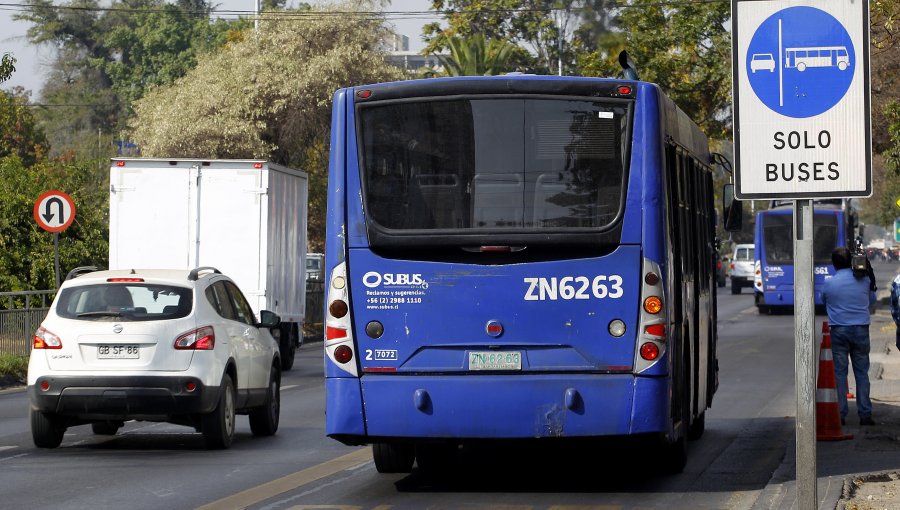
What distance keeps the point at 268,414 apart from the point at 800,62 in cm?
924

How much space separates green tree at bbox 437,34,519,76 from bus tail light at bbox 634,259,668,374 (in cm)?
4247

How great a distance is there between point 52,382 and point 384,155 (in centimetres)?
450

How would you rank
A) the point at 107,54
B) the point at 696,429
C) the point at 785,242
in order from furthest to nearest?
the point at 107,54
the point at 785,242
the point at 696,429

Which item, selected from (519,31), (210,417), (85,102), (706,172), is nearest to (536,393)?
(210,417)

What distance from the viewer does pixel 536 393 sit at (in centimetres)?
1035

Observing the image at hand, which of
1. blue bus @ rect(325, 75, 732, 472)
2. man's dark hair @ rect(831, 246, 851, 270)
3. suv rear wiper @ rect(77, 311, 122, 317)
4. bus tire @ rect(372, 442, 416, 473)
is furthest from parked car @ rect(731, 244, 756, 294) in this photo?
blue bus @ rect(325, 75, 732, 472)

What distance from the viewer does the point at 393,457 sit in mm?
12109

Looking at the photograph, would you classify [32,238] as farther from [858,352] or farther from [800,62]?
[800,62]

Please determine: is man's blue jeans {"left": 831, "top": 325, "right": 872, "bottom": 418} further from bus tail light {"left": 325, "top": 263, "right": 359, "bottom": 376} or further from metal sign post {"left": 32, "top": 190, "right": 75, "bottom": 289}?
metal sign post {"left": 32, "top": 190, "right": 75, "bottom": 289}

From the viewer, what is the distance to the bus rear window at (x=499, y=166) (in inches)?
416

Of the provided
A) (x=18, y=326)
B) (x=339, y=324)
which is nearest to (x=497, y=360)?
(x=339, y=324)

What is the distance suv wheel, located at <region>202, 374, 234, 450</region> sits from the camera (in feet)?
45.8

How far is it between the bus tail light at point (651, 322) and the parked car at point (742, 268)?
5541cm

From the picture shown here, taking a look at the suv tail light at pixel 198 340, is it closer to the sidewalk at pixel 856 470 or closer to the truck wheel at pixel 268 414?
the truck wheel at pixel 268 414
